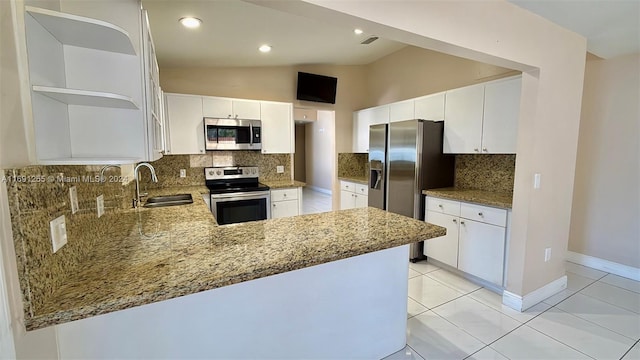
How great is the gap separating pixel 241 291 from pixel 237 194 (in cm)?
227

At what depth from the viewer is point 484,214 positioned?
2770 mm

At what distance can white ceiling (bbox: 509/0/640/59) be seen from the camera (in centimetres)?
203

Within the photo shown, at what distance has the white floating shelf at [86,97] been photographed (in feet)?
2.83

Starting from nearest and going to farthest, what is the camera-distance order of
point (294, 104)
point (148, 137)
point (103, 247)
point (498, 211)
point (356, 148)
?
point (148, 137) < point (103, 247) < point (498, 211) < point (294, 104) < point (356, 148)

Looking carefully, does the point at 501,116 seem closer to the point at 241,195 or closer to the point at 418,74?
the point at 418,74

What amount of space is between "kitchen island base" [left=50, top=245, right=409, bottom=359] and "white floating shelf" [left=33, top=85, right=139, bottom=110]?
2.78ft

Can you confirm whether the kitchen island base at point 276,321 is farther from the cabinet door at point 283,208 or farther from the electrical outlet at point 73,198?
the cabinet door at point 283,208

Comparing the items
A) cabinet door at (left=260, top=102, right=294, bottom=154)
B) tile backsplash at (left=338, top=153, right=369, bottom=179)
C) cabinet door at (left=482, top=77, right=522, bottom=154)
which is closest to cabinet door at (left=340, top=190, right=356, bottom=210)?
tile backsplash at (left=338, top=153, right=369, bottom=179)

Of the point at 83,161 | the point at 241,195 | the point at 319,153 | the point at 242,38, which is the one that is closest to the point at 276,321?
the point at 83,161

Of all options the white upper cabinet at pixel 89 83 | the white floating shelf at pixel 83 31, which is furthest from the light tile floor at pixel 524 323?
the white floating shelf at pixel 83 31

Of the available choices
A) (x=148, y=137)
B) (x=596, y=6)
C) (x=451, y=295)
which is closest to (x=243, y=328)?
(x=148, y=137)

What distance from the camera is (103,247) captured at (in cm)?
139

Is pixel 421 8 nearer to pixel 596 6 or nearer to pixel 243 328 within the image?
pixel 596 6

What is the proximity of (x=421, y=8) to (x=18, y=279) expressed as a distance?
2148 millimetres
